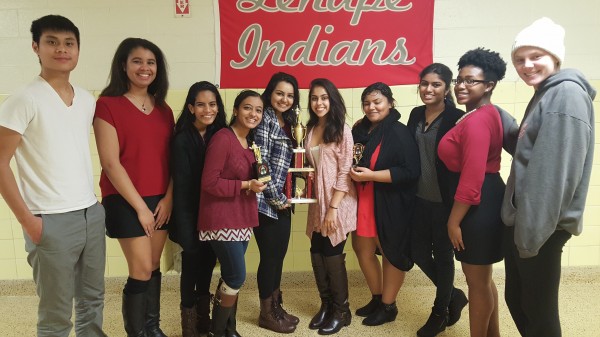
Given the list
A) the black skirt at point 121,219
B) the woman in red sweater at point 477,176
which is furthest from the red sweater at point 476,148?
the black skirt at point 121,219

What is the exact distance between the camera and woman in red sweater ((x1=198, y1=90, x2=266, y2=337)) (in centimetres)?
188

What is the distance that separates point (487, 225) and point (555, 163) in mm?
490

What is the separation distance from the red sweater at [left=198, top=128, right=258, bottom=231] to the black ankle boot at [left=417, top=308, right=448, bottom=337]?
1194mm

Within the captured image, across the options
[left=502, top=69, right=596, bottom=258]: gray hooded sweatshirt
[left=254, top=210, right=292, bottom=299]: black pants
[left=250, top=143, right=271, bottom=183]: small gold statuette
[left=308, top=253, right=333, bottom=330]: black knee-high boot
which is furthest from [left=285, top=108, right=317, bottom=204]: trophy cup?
[left=502, top=69, right=596, bottom=258]: gray hooded sweatshirt

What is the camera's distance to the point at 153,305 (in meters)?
2.12

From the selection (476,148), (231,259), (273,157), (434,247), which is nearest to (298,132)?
(273,157)

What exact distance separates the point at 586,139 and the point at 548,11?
195cm

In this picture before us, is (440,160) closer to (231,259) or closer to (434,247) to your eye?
(434,247)

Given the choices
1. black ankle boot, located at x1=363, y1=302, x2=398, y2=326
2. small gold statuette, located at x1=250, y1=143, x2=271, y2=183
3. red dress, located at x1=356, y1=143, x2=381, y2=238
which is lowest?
black ankle boot, located at x1=363, y1=302, x2=398, y2=326

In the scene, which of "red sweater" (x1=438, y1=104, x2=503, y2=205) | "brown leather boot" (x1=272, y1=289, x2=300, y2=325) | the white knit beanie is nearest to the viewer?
the white knit beanie

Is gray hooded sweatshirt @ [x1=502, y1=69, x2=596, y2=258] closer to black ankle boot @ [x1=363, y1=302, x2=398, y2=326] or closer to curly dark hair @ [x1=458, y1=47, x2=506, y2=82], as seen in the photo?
curly dark hair @ [x1=458, y1=47, x2=506, y2=82]

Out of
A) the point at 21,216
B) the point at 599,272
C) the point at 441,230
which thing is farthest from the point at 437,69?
the point at 599,272

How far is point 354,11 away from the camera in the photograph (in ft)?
9.08

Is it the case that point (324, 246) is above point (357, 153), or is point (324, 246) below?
below
